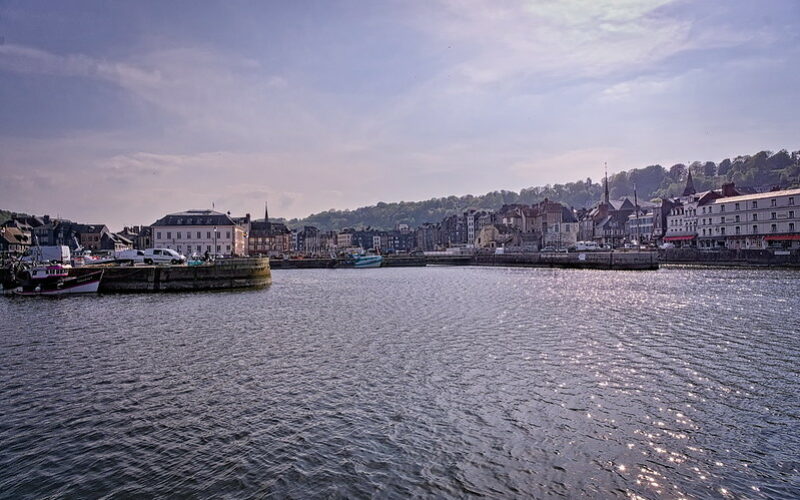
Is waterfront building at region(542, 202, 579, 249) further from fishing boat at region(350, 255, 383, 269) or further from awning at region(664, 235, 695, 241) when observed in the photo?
fishing boat at region(350, 255, 383, 269)

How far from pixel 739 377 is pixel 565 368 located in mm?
5756

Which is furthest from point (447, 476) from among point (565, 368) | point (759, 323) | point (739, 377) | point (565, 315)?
point (759, 323)

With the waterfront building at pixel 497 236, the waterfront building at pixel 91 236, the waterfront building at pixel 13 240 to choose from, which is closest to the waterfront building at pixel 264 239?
the waterfront building at pixel 91 236

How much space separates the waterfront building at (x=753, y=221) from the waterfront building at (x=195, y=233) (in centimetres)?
11412

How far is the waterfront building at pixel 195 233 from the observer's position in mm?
114250

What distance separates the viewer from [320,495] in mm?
9422

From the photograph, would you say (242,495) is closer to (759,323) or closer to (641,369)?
(641,369)

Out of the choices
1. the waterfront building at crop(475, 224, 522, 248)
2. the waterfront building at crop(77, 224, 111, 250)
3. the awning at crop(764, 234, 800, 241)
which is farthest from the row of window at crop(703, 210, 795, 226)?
the waterfront building at crop(77, 224, 111, 250)

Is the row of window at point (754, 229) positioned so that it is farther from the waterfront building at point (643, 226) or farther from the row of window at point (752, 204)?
the waterfront building at point (643, 226)

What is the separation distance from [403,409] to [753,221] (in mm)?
118946

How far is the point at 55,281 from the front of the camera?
1858 inches

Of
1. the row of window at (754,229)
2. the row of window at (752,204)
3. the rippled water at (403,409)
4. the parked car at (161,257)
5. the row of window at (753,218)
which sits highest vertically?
the row of window at (752,204)

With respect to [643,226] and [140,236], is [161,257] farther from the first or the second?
[643,226]

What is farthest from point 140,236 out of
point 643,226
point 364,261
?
point 643,226
